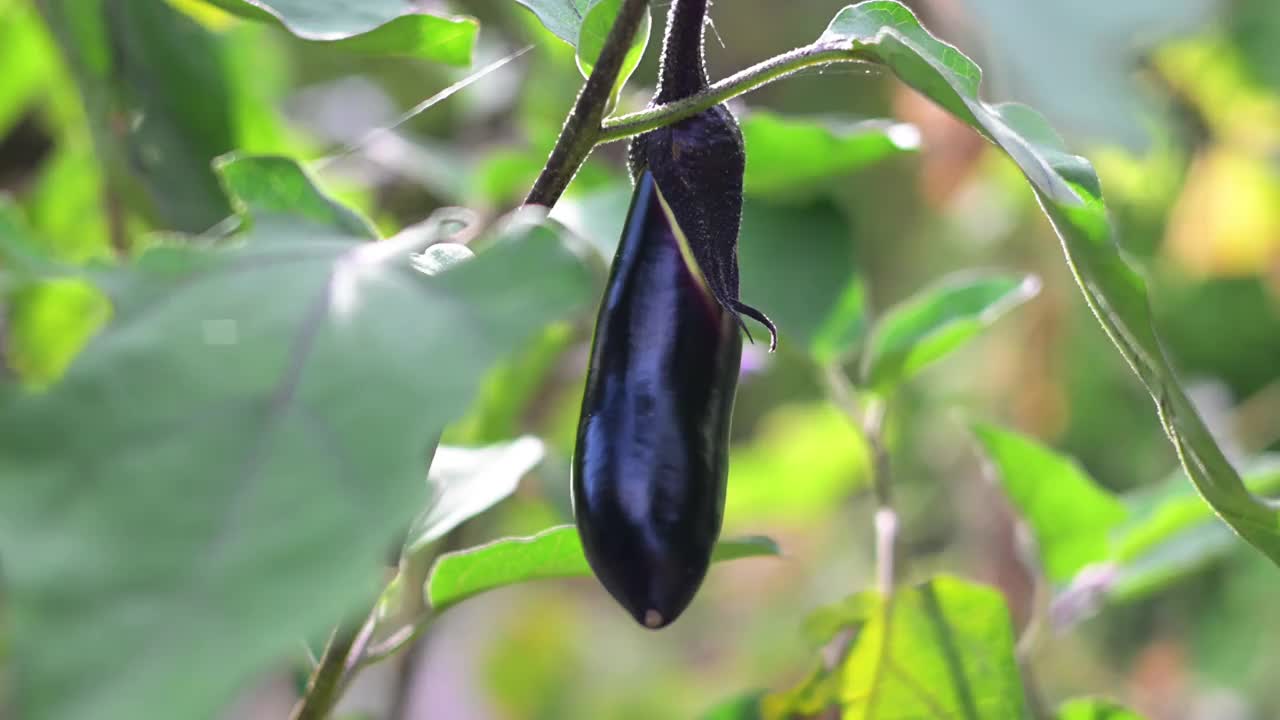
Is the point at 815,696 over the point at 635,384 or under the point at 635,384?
under

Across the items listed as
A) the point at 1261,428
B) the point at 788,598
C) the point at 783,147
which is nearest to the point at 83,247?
the point at 783,147

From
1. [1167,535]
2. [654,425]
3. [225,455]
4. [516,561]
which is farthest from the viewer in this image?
[1167,535]

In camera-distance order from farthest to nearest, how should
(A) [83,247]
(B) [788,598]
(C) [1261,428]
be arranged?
(B) [788,598] → (C) [1261,428] → (A) [83,247]

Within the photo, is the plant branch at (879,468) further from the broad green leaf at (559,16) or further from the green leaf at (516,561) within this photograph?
the broad green leaf at (559,16)

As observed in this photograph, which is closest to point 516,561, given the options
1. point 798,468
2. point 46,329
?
point 46,329

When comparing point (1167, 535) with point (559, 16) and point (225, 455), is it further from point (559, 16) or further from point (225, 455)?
point (225, 455)

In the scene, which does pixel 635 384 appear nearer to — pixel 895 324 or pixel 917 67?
pixel 917 67
